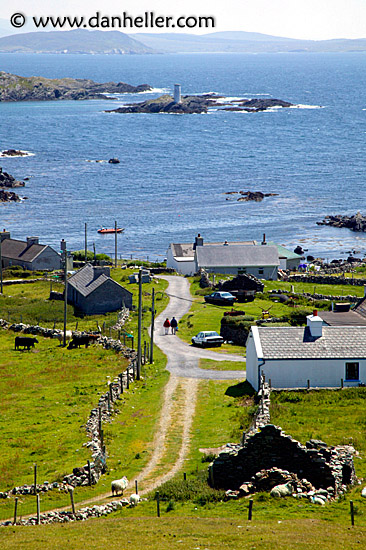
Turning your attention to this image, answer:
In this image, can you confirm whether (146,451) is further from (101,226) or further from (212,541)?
(101,226)

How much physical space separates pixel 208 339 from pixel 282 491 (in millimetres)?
27916

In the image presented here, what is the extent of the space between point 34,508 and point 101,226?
4074 inches

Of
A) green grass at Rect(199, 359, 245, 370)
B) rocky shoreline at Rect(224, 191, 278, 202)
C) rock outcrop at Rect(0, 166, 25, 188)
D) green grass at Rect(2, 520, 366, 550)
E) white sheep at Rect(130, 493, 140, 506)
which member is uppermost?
rock outcrop at Rect(0, 166, 25, 188)

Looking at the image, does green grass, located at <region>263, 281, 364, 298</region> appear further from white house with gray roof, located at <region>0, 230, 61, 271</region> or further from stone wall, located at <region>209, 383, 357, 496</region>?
stone wall, located at <region>209, 383, 357, 496</region>

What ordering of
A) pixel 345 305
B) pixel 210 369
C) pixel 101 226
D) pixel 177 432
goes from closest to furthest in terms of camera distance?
1. pixel 177 432
2. pixel 210 369
3. pixel 345 305
4. pixel 101 226

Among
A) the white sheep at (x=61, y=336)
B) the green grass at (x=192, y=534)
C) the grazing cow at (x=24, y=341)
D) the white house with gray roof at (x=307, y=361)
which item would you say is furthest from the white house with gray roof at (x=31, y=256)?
the green grass at (x=192, y=534)

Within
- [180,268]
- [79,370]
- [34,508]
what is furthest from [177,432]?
[180,268]

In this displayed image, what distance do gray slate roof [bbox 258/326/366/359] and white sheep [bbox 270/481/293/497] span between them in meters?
15.8

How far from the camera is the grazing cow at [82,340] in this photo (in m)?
55.4

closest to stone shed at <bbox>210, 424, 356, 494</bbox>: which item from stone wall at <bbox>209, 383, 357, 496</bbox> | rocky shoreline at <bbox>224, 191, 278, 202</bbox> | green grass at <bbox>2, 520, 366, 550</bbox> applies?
stone wall at <bbox>209, 383, 357, 496</bbox>

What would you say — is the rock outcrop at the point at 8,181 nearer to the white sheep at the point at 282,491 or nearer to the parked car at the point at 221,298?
the parked car at the point at 221,298

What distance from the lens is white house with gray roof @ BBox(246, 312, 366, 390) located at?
138 feet

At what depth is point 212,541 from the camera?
21.8 metres

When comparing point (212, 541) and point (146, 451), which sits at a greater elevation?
point (212, 541)
